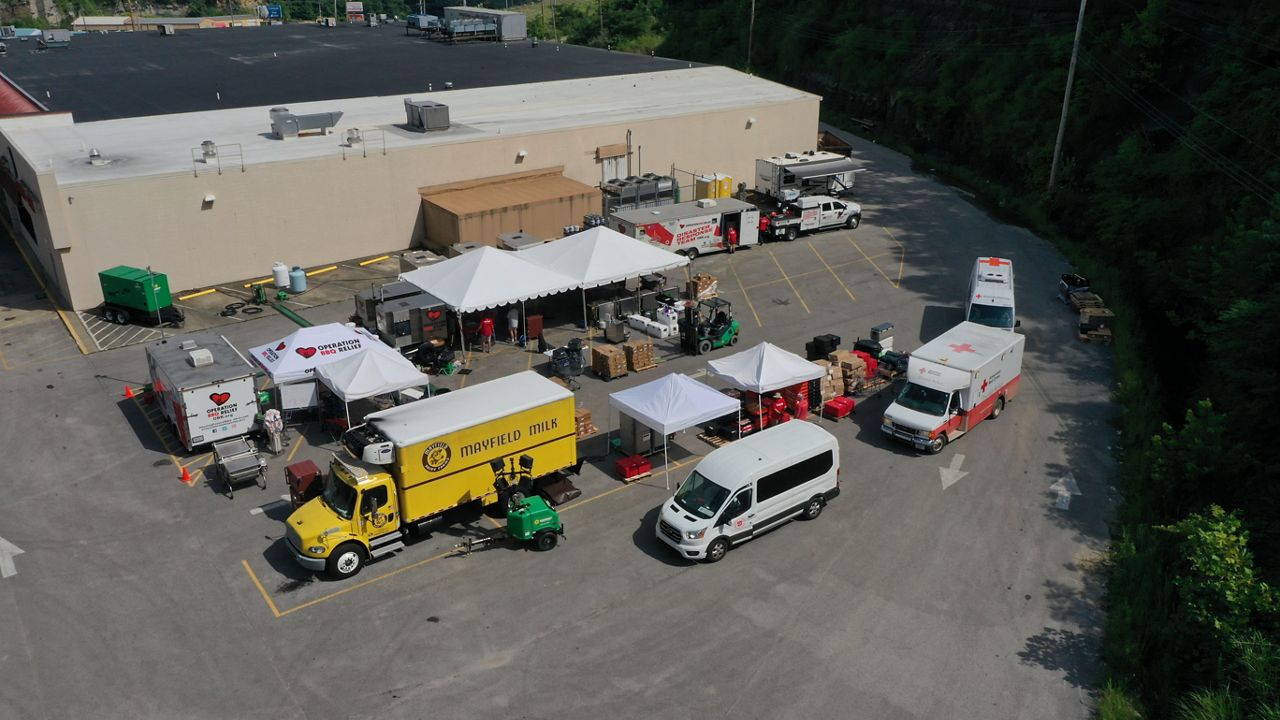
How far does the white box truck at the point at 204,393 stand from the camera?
25516 millimetres

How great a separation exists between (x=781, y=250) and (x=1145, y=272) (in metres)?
14.8

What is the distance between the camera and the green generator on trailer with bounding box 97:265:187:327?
34.0 meters

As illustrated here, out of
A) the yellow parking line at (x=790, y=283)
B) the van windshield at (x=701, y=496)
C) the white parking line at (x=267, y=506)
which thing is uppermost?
the van windshield at (x=701, y=496)

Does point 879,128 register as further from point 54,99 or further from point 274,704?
point 274,704

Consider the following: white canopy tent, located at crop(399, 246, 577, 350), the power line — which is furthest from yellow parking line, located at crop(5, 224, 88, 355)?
the power line

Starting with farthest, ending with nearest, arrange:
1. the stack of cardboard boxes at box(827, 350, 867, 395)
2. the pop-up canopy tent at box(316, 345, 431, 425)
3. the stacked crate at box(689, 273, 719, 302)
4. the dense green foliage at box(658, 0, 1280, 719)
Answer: the stacked crate at box(689, 273, 719, 302)
the stack of cardboard boxes at box(827, 350, 867, 395)
the pop-up canopy tent at box(316, 345, 431, 425)
the dense green foliage at box(658, 0, 1280, 719)

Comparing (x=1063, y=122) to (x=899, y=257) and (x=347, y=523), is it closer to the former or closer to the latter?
(x=899, y=257)

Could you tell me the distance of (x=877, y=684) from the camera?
58.9ft

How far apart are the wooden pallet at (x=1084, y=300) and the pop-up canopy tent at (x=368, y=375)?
24240 mm

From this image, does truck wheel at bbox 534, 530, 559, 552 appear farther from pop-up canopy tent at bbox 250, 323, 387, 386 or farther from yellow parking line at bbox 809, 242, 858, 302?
yellow parking line at bbox 809, 242, 858, 302

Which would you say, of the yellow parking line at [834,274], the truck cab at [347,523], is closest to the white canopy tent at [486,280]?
the truck cab at [347,523]

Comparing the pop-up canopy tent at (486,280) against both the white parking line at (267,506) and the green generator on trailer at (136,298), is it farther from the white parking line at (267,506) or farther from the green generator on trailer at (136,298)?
the white parking line at (267,506)

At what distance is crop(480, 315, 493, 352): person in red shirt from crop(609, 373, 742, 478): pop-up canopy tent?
852 centimetres

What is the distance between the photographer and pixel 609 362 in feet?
101
